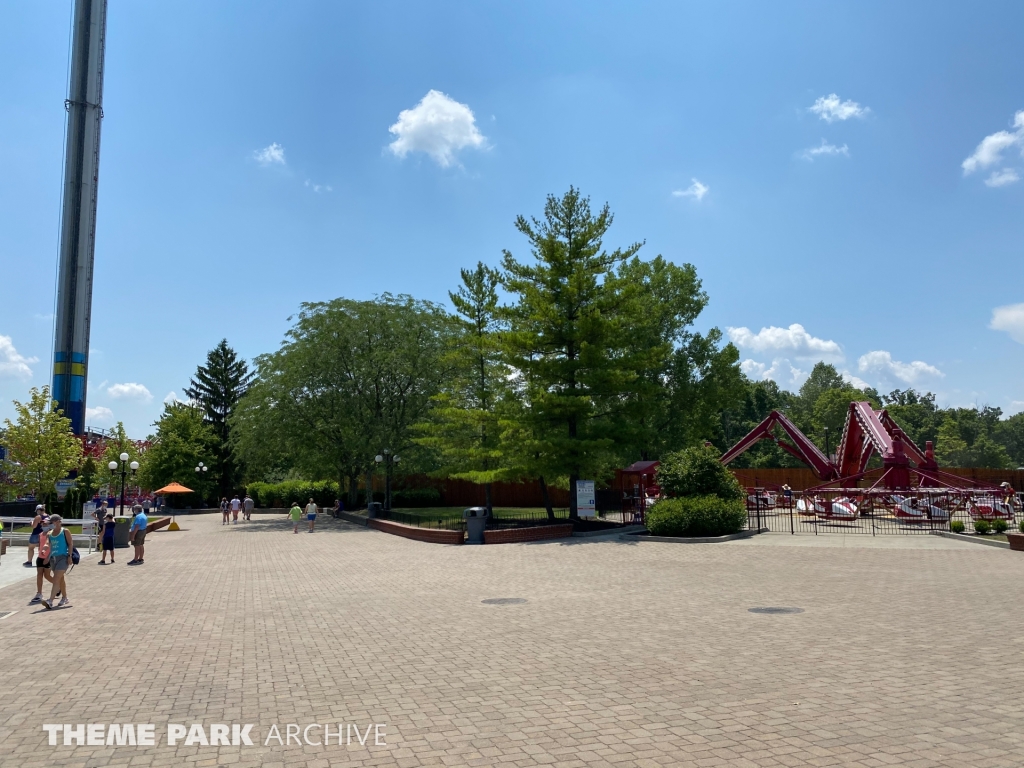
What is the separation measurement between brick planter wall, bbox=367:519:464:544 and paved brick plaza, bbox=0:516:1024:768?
7809mm

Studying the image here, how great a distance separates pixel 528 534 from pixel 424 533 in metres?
3.76

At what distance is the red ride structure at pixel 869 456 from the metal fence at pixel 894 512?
0.77 meters

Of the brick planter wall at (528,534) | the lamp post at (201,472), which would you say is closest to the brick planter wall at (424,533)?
the brick planter wall at (528,534)

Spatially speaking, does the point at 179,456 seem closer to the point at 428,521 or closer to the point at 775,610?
the point at 428,521

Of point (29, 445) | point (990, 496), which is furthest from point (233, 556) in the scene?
point (990, 496)

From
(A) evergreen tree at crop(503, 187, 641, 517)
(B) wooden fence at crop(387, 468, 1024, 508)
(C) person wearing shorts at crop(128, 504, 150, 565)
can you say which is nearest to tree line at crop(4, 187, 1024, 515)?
(A) evergreen tree at crop(503, 187, 641, 517)

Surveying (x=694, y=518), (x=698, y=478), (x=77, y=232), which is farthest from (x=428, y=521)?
(x=77, y=232)

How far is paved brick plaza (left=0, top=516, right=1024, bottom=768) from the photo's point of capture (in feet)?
18.2

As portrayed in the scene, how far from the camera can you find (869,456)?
38.2 m

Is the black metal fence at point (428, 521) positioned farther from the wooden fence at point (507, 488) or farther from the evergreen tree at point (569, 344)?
the wooden fence at point (507, 488)

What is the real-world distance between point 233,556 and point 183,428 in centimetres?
3786

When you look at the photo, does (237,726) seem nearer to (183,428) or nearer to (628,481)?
(628,481)

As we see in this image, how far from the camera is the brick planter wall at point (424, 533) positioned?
77.4 feet

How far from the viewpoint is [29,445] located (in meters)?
39.4
